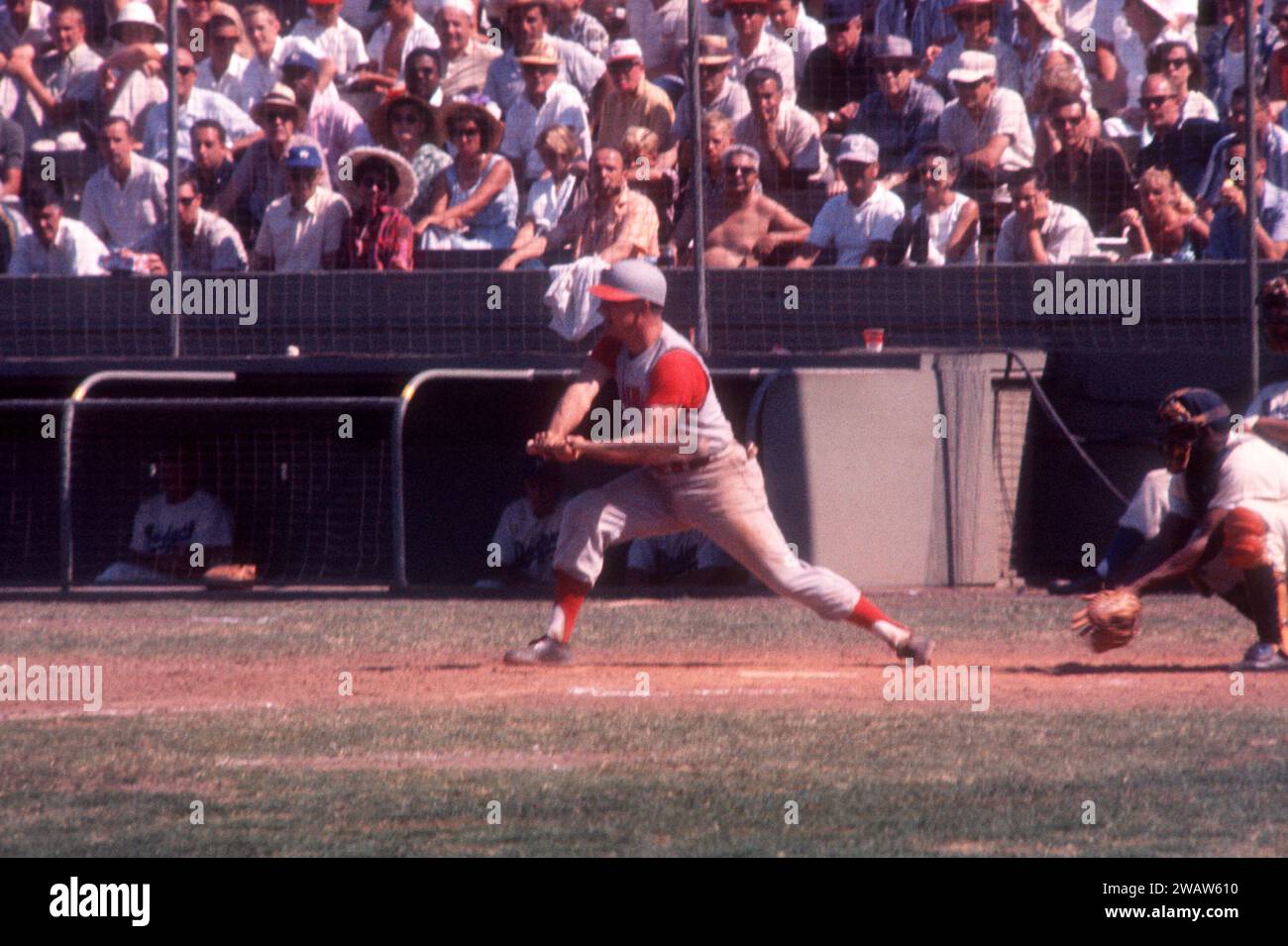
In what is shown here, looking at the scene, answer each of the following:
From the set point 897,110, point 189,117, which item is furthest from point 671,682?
point 189,117

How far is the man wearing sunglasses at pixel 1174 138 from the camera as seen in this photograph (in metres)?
12.5

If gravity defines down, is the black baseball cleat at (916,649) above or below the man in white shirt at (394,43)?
below

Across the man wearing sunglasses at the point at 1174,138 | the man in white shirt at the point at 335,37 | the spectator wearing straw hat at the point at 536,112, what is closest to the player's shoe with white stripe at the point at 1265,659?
the man wearing sunglasses at the point at 1174,138

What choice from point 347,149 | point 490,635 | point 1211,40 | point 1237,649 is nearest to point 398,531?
point 490,635

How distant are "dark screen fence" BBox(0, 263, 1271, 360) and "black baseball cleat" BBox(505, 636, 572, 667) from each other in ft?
12.9

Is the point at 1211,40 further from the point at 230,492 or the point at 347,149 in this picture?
the point at 230,492

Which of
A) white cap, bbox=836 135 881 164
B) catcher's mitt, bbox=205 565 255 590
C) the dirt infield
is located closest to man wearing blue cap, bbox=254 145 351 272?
catcher's mitt, bbox=205 565 255 590

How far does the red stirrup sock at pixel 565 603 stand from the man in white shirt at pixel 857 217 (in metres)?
4.15

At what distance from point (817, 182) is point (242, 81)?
442 centimetres

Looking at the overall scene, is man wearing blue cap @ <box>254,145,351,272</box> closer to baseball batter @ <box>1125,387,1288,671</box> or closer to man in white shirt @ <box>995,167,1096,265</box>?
man in white shirt @ <box>995,167,1096,265</box>

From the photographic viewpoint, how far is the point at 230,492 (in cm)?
1402

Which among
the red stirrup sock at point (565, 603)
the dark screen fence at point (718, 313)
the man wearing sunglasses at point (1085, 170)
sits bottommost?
the red stirrup sock at point (565, 603)

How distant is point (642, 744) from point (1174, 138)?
6.83 meters

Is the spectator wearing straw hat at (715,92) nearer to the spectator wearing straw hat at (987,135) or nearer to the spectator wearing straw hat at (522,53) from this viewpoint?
the spectator wearing straw hat at (522,53)
